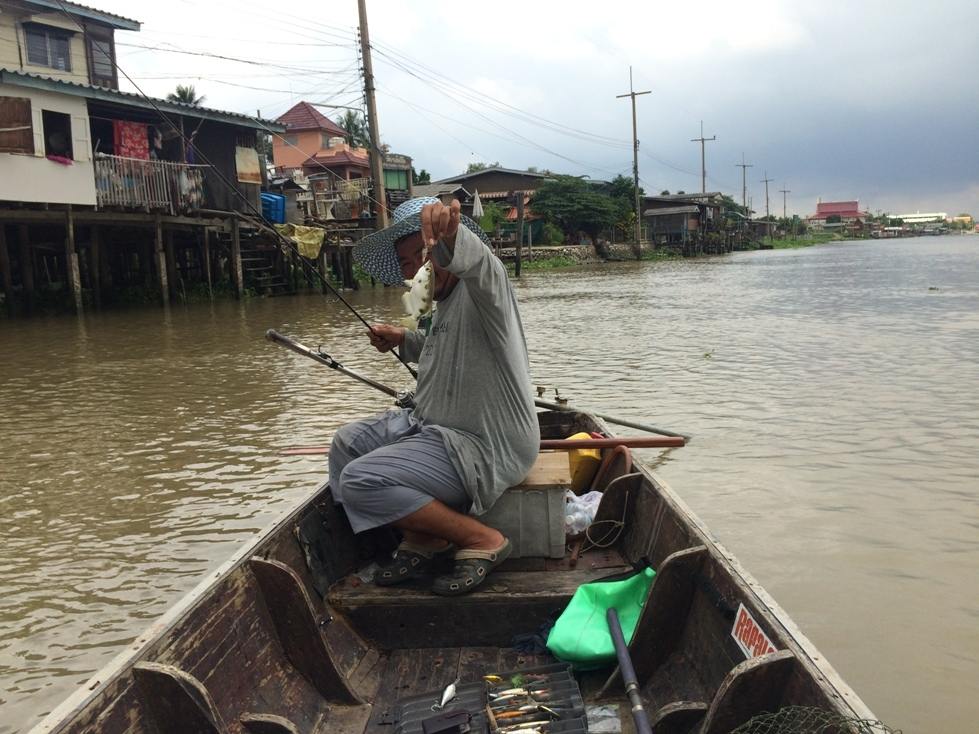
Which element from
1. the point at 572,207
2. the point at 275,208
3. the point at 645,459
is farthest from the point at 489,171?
the point at 645,459

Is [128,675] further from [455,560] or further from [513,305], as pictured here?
[513,305]

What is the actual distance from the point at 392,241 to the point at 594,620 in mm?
1942

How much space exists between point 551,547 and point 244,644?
1432 mm

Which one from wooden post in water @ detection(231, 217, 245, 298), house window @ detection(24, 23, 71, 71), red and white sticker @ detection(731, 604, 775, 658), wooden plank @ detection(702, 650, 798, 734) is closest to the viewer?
wooden plank @ detection(702, 650, 798, 734)

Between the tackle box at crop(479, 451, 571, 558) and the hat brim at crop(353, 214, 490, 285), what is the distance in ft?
3.55

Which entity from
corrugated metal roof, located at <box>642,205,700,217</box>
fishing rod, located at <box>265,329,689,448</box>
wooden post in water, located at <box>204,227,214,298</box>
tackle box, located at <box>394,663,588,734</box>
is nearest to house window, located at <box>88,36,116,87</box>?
wooden post in water, located at <box>204,227,214,298</box>

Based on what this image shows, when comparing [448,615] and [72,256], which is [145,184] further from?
[448,615]

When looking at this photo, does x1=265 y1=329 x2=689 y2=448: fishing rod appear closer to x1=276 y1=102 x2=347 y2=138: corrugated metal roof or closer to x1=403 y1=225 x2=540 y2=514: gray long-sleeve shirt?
x1=403 y1=225 x2=540 y2=514: gray long-sleeve shirt

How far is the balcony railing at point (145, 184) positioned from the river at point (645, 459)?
427cm

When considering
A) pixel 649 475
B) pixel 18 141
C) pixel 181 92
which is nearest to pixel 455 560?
pixel 649 475

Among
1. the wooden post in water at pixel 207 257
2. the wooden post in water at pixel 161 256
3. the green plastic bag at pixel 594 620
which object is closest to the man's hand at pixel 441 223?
the green plastic bag at pixel 594 620

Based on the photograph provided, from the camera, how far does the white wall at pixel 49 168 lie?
52.5 feet

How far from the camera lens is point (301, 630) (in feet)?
9.14

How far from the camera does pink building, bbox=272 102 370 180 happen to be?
4331 cm
